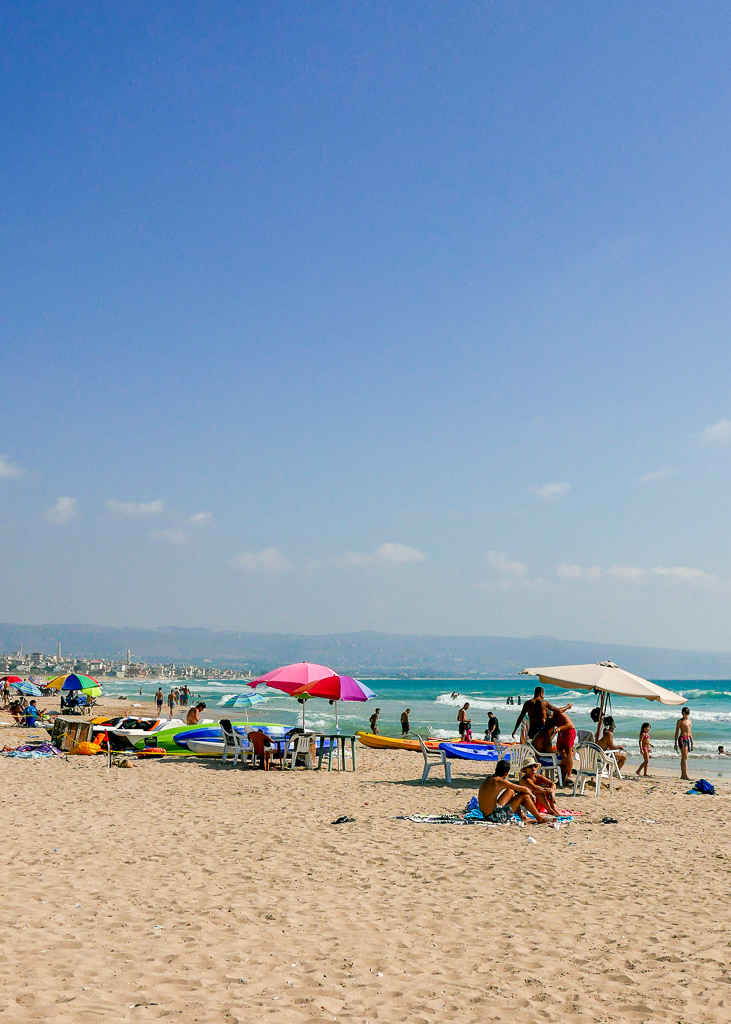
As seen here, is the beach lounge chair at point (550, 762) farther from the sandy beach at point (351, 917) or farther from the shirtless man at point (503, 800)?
the shirtless man at point (503, 800)

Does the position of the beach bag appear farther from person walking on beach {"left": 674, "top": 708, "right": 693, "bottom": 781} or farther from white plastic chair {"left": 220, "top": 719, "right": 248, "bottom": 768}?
white plastic chair {"left": 220, "top": 719, "right": 248, "bottom": 768}

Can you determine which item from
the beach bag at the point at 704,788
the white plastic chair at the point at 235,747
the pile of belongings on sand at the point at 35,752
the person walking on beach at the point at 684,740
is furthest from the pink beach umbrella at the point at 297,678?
the person walking on beach at the point at 684,740

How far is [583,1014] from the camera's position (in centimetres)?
421

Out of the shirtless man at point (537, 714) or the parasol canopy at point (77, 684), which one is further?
the parasol canopy at point (77, 684)

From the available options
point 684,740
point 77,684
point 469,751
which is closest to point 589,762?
point 469,751

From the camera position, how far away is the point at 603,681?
1441 centimetres

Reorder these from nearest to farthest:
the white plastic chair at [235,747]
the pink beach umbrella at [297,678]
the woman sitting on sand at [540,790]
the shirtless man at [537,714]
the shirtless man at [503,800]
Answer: the shirtless man at [503,800] < the woman sitting on sand at [540,790] < the shirtless man at [537,714] < the pink beach umbrella at [297,678] < the white plastic chair at [235,747]

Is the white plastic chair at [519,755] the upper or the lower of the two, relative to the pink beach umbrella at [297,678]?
lower

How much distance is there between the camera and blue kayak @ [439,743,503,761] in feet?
49.1

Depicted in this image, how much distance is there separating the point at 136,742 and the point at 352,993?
600 inches

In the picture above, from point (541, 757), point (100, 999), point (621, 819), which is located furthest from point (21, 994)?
point (541, 757)

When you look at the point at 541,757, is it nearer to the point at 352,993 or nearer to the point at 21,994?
the point at 352,993

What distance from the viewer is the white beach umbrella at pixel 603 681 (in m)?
14.2

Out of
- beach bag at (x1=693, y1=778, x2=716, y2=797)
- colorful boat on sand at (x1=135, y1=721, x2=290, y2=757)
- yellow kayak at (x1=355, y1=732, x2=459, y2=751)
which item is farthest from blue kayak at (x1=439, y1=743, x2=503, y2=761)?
yellow kayak at (x1=355, y1=732, x2=459, y2=751)
